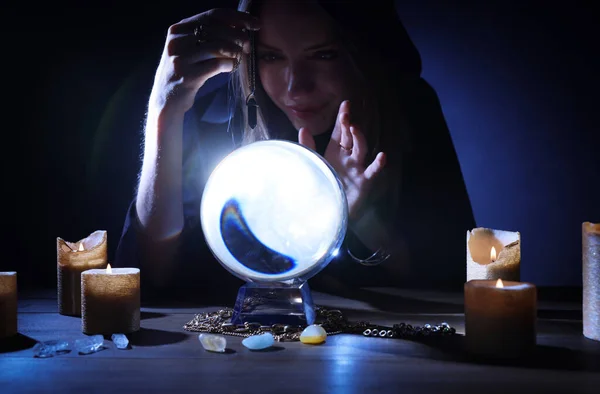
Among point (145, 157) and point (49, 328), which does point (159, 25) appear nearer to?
point (145, 157)

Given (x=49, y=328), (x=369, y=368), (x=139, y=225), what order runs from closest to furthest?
1. (x=369, y=368)
2. (x=49, y=328)
3. (x=139, y=225)

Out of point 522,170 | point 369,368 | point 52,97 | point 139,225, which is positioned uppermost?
point 52,97

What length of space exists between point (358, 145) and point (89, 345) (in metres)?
0.82

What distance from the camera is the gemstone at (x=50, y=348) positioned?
3.10 feet

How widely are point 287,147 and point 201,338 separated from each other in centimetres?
39

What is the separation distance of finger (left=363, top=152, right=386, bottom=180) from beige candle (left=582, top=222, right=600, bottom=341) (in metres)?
0.52

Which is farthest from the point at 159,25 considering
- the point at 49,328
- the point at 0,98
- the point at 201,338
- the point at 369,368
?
the point at 369,368

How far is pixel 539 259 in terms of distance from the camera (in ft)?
5.31

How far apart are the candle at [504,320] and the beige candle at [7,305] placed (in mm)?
758

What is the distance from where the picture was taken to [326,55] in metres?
A: 1.59

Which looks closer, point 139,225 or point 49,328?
point 49,328

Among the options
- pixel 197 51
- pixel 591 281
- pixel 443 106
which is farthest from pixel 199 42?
pixel 591 281

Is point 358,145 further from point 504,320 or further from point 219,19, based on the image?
point 504,320

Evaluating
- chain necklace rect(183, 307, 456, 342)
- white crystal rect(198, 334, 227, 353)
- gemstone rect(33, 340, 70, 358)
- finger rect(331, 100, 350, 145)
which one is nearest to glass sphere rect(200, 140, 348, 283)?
chain necklace rect(183, 307, 456, 342)
